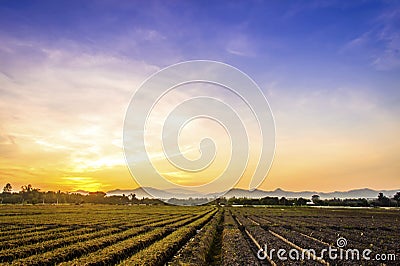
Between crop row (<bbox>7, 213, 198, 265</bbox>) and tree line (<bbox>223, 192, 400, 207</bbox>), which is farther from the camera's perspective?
tree line (<bbox>223, 192, 400, 207</bbox>)

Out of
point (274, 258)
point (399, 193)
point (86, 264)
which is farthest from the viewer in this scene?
point (399, 193)

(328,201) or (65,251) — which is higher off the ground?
(65,251)

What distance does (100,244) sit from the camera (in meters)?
19.3

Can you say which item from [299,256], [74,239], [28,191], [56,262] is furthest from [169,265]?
[28,191]

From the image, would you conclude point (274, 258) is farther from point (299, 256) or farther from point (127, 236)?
point (127, 236)

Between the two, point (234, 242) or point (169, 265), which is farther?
point (234, 242)

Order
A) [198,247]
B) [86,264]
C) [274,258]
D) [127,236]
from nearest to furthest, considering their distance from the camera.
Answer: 1. [86,264]
2. [274,258]
3. [198,247]
4. [127,236]

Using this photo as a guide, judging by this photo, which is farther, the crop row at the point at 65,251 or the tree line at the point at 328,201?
the tree line at the point at 328,201

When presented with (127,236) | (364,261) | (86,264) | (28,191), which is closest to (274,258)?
(364,261)

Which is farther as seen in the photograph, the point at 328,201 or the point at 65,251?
the point at 328,201

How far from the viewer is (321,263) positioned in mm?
14430

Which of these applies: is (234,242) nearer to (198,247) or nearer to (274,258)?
(198,247)

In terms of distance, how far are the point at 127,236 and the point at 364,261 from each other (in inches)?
588

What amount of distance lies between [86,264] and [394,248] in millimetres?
16087
